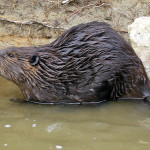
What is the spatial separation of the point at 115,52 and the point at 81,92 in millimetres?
610

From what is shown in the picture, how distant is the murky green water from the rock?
720 millimetres

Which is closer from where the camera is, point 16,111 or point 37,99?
point 16,111

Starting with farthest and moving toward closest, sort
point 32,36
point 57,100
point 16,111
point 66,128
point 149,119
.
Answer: point 32,36, point 57,100, point 16,111, point 149,119, point 66,128

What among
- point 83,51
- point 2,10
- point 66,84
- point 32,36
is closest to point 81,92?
point 66,84

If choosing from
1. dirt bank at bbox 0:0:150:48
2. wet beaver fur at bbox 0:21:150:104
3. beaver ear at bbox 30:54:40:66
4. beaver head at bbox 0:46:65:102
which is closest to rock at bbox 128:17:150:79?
Result: wet beaver fur at bbox 0:21:150:104

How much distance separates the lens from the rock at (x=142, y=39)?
14.0 ft

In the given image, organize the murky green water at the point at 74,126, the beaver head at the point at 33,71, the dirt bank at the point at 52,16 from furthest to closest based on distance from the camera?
the dirt bank at the point at 52,16, the beaver head at the point at 33,71, the murky green water at the point at 74,126

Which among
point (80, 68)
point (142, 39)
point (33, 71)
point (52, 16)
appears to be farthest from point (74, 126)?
point (52, 16)

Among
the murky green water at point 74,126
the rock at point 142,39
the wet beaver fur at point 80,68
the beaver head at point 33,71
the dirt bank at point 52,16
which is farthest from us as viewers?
the dirt bank at point 52,16

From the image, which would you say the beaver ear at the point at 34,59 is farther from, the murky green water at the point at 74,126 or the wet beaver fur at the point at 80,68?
the murky green water at the point at 74,126

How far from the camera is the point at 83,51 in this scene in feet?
12.2

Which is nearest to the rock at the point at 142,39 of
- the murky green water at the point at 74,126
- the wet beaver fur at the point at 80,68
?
the wet beaver fur at the point at 80,68

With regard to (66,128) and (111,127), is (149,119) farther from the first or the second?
(66,128)

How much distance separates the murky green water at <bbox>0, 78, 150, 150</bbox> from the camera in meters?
2.74
